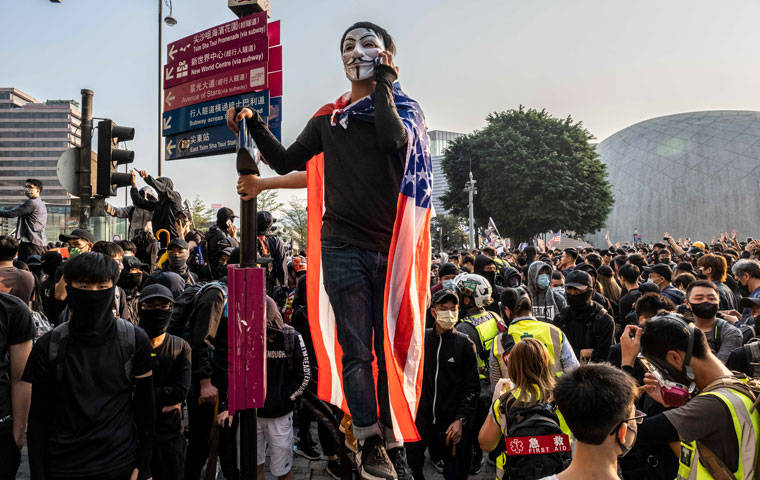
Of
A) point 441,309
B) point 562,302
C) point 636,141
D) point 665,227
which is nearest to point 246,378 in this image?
point 441,309

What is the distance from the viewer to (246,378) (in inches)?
97.0

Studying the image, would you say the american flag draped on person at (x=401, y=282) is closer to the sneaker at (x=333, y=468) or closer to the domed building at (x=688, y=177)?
the sneaker at (x=333, y=468)

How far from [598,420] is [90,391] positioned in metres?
2.71

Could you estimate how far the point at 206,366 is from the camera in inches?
191

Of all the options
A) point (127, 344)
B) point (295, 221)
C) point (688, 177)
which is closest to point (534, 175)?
point (295, 221)

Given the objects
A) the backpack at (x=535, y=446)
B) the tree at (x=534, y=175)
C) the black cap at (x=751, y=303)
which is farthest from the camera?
the tree at (x=534, y=175)

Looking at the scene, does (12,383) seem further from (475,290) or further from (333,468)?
(475,290)

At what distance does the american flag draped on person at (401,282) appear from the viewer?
7.95 feet

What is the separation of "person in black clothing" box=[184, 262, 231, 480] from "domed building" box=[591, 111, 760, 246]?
3285 inches

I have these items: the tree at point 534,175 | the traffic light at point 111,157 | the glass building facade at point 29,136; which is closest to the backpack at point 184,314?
the traffic light at point 111,157

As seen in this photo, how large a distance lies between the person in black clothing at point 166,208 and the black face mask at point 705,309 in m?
7.52

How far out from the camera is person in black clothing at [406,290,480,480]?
5348 mm

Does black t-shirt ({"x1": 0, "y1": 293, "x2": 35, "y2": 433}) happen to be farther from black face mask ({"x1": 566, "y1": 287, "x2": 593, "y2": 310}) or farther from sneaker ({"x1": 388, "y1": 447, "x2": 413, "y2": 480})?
black face mask ({"x1": 566, "y1": 287, "x2": 593, "y2": 310})

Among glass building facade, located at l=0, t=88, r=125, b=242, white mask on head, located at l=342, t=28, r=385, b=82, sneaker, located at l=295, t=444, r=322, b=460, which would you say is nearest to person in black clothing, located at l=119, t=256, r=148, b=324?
sneaker, located at l=295, t=444, r=322, b=460
